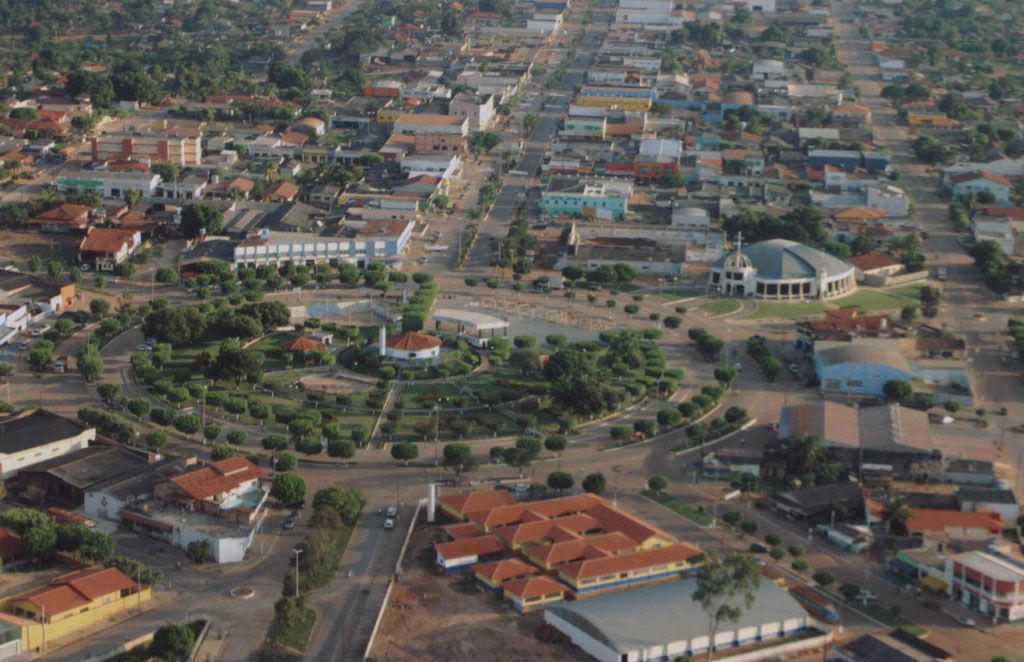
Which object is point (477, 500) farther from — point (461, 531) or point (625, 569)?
point (625, 569)

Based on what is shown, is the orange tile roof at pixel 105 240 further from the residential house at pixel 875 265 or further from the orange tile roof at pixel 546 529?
the orange tile roof at pixel 546 529

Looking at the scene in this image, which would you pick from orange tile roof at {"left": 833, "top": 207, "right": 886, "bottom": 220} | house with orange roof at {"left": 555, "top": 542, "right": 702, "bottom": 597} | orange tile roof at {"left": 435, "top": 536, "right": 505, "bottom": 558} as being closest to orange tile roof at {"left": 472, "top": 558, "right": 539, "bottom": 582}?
orange tile roof at {"left": 435, "top": 536, "right": 505, "bottom": 558}

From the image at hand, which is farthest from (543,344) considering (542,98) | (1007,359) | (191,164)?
(542,98)

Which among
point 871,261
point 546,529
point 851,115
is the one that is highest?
point 851,115

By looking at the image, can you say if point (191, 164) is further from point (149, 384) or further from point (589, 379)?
point (589, 379)

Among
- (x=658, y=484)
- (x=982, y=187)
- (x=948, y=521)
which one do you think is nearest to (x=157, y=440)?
(x=658, y=484)
